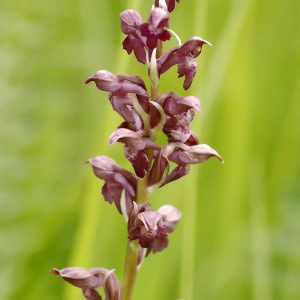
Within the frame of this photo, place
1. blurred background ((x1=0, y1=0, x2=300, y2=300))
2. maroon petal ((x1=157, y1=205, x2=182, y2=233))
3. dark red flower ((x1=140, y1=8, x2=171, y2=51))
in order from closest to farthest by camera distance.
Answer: dark red flower ((x1=140, y1=8, x2=171, y2=51))
maroon petal ((x1=157, y1=205, x2=182, y2=233))
blurred background ((x1=0, y1=0, x2=300, y2=300))

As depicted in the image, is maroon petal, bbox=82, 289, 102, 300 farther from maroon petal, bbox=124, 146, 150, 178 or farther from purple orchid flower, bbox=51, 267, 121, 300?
maroon petal, bbox=124, 146, 150, 178

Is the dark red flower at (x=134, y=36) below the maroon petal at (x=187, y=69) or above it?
above

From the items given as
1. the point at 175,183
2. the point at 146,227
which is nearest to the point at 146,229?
the point at 146,227

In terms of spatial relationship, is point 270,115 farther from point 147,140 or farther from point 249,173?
point 147,140

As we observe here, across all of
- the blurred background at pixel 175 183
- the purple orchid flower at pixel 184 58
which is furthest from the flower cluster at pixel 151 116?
the blurred background at pixel 175 183

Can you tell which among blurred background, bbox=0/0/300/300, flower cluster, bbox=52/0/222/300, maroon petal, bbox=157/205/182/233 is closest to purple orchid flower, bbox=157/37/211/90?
flower cluster, bbox=52/0/222/300

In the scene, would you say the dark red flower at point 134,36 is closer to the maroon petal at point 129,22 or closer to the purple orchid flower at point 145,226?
the maroon petal at point 129,22
